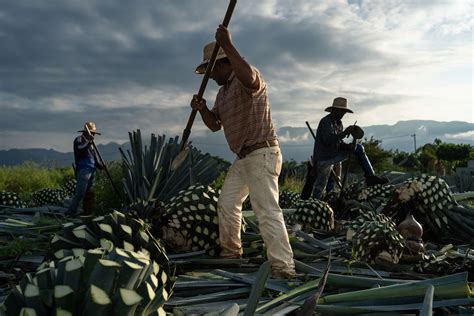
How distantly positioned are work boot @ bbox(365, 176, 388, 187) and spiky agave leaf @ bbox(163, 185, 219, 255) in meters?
3.85

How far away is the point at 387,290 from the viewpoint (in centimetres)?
227

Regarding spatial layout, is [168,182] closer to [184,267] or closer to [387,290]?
[184,267]

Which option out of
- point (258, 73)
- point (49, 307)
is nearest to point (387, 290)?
point (49, 307)

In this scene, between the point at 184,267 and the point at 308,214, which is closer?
the point at 184,267

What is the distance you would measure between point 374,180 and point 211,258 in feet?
13.8

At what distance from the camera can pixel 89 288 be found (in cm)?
150

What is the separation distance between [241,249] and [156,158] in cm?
175

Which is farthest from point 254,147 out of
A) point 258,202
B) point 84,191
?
point 84,191

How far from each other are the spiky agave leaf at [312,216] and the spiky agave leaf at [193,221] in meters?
1.12

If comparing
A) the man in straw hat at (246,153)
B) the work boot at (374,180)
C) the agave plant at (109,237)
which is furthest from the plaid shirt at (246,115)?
the work boot at (374,180)

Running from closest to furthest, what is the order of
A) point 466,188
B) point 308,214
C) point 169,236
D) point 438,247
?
point 169,236, point 438,247, point 308,214, point 466,188

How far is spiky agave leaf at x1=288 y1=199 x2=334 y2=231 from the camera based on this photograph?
4543 millimetres

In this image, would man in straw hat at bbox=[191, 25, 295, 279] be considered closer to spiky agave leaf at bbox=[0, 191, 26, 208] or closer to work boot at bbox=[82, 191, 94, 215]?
work boot at bbox=[82, 191, 94, 215]

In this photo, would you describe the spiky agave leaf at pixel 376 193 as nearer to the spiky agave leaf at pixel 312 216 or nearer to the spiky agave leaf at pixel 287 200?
the spiky agave leaf at pixel 287 200
